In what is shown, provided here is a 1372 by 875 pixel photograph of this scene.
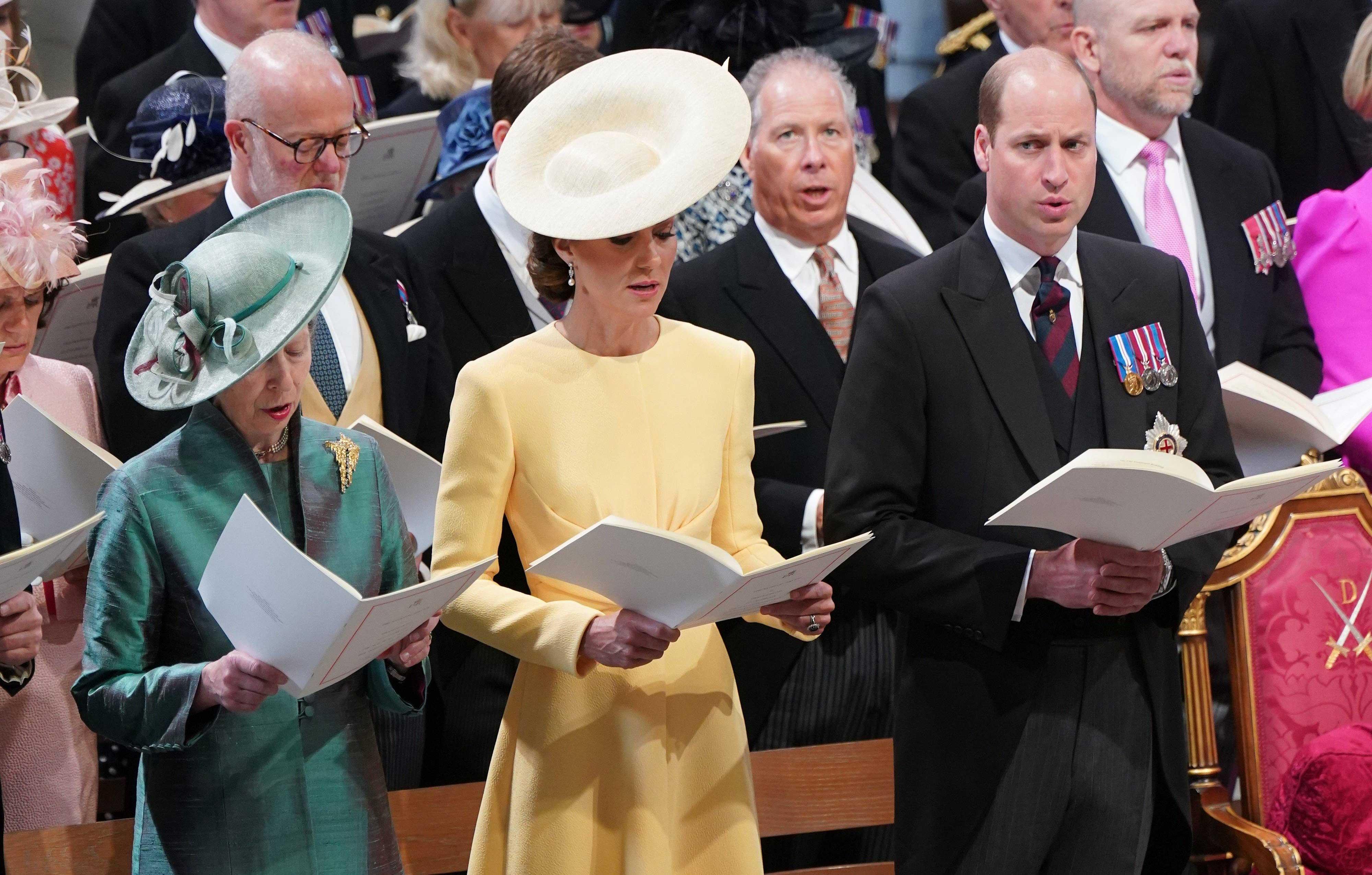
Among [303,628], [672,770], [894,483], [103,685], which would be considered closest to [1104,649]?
[894,483]

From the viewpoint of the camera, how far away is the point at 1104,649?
2951 mm

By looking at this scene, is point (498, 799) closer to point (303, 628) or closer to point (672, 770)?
point (672, 770)

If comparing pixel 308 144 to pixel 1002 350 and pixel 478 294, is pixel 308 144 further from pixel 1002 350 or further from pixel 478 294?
pixel 1002 350


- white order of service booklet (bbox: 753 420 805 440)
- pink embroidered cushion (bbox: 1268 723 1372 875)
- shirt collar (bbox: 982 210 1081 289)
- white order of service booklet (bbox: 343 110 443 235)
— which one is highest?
white order of service booklet (bbox: 343 110 443 235)

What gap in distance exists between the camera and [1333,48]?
5094 millimetres

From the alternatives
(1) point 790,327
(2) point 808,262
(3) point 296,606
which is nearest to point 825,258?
(2) point 808,262

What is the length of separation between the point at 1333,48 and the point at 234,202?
3.36 metres

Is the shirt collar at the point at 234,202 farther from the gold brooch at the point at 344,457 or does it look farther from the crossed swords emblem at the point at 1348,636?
the crossed swords emblem at the point at 1348,636

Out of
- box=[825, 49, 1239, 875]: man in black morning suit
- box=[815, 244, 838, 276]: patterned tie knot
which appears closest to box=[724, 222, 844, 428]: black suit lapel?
box=[815, 244, 838, 276]: patterned tie knot

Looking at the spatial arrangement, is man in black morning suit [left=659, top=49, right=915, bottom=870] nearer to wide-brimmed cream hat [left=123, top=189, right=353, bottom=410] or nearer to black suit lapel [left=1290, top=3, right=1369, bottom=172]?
wide-brimmed cream hat [left=123, top=189, right=353, bottom=410]

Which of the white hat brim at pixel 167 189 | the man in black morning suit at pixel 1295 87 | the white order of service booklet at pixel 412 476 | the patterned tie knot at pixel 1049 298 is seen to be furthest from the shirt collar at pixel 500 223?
the man in black morning suit at pixel 1295 87

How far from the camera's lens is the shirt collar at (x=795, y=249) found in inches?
151

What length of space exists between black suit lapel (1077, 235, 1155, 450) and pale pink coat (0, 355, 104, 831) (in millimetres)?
1878

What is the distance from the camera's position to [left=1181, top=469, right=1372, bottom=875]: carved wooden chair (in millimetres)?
3660
